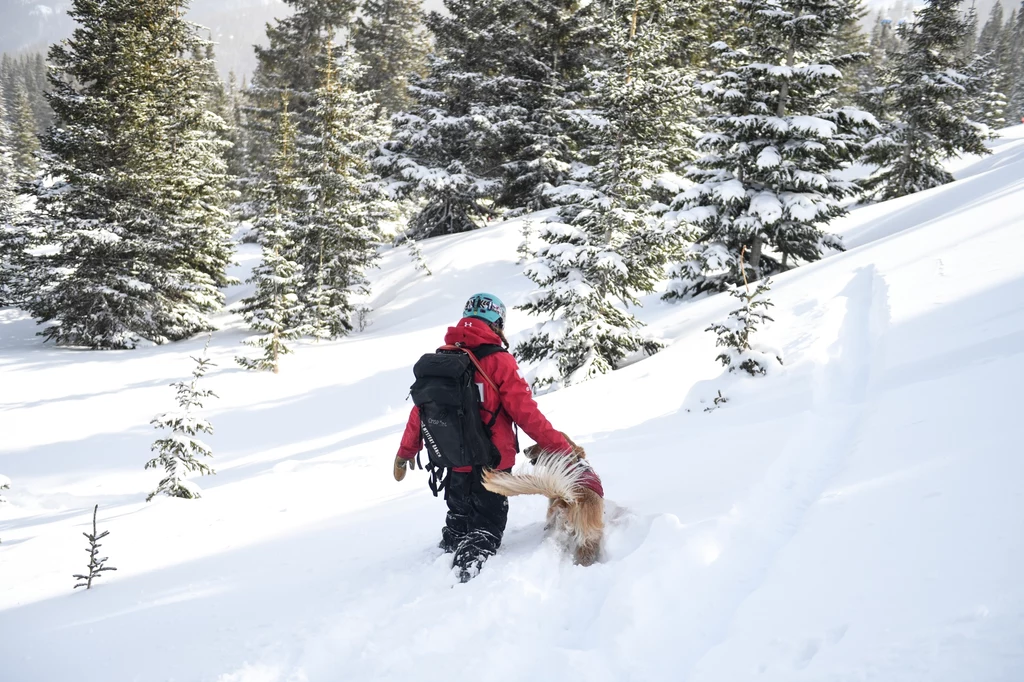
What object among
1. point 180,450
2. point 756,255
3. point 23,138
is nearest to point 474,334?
point 180,450

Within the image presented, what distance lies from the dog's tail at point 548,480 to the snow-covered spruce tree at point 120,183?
18.1 m

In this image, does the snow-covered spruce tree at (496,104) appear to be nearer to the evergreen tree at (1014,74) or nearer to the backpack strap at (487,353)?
the backpack strap at (487,353)

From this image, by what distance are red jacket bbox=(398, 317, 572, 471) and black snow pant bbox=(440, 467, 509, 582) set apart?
117 mm

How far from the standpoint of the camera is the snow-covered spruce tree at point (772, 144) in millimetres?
13328

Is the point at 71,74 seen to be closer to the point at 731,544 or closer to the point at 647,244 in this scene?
the point at 647,244

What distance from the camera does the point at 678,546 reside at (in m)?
3.29

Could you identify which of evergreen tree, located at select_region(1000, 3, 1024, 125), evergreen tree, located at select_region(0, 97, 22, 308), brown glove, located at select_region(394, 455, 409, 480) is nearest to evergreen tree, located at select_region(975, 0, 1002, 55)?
evergreen tree, located at select_region(1000, 3, 1024, 125)

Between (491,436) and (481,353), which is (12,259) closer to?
(481,353)

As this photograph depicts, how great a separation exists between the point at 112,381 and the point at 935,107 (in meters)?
27.6

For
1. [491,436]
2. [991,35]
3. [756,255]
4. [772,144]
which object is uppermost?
[991,35]

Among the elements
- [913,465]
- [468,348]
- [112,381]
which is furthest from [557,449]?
[112,381]

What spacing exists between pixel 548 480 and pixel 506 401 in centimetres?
61

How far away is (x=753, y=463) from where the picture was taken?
4.34m

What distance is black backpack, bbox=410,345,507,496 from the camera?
3.78 m
